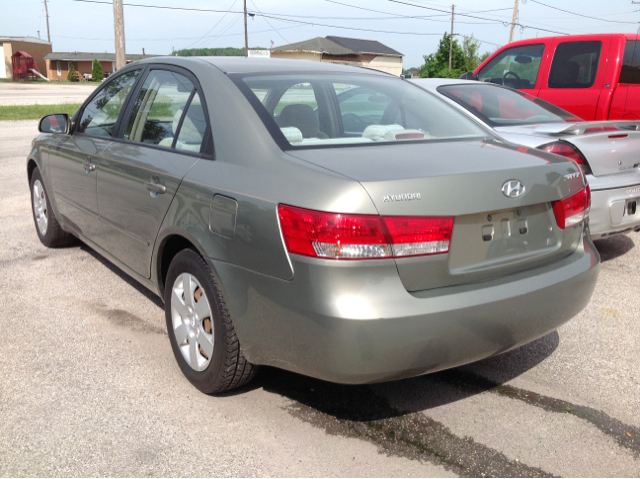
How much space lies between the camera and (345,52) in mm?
68375

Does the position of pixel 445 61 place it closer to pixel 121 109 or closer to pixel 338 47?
pixel 338 47

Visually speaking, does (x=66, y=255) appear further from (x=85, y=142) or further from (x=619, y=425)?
(x=619, y=425)

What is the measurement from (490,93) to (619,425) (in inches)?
160

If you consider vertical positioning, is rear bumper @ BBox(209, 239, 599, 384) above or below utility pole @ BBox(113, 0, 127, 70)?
below

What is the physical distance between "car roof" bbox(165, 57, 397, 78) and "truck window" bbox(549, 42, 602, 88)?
4.41 m

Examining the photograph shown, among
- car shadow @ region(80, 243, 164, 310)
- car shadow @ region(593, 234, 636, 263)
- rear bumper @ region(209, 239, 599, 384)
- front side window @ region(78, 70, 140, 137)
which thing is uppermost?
front side window @ region(78, 70, 140, 137)

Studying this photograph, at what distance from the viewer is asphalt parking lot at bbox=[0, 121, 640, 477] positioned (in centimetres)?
260

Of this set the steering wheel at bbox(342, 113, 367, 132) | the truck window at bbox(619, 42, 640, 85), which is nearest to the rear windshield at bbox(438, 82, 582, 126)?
the truck window at bbox(619, 42, 640, 85)

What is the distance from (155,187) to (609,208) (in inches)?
134

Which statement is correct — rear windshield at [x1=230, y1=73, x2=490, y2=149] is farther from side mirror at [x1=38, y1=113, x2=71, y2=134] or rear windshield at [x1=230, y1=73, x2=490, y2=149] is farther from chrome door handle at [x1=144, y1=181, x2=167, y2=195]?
side mirror at [x1=38, y1=113, x2=71, y2=134]

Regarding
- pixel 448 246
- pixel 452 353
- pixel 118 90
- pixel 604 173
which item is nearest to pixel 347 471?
pixel 452 353

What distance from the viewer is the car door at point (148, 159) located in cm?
320

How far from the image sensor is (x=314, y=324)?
2402mm

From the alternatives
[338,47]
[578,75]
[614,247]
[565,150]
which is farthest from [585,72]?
[338,47]
